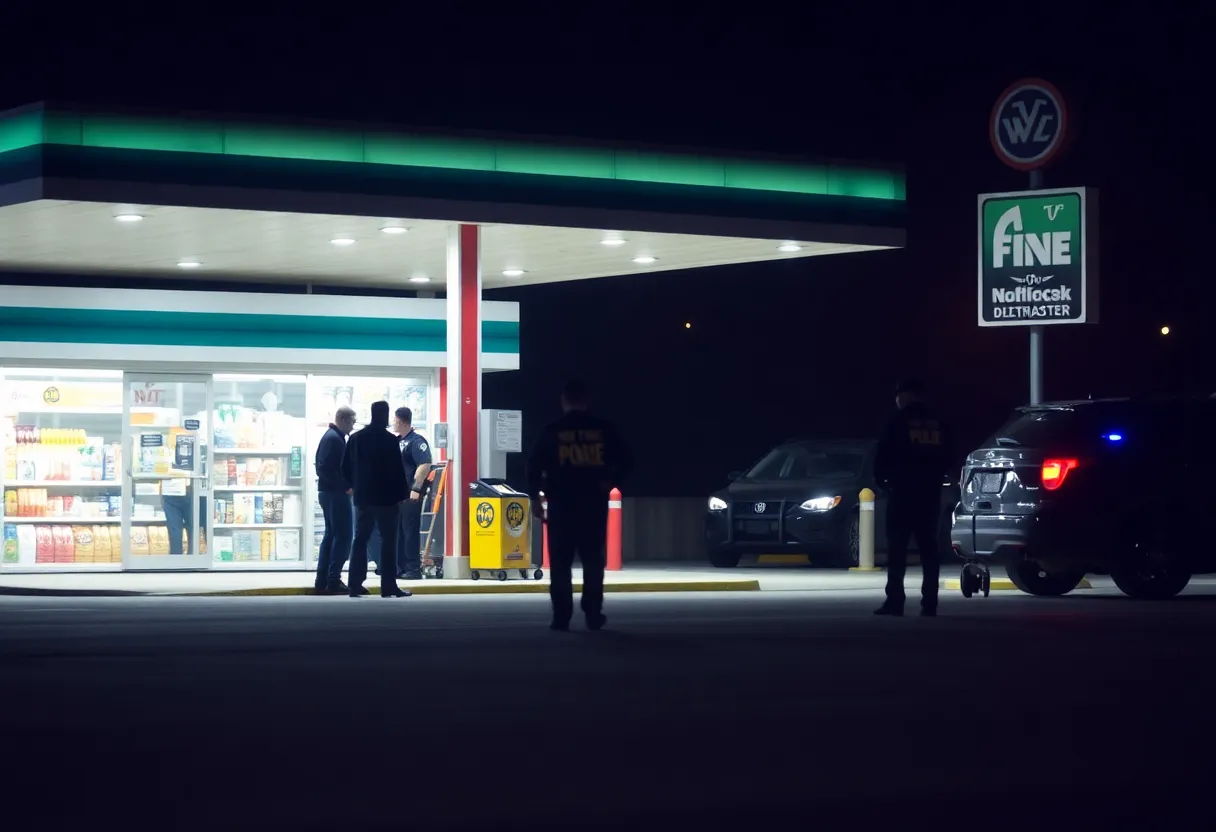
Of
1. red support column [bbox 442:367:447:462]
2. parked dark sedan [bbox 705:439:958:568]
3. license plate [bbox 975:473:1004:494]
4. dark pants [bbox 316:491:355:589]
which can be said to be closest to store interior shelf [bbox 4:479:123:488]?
red support column [bbox 442:367:447:462]

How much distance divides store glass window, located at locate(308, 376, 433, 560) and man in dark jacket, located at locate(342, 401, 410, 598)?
240 inches

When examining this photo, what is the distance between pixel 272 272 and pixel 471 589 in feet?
26.3

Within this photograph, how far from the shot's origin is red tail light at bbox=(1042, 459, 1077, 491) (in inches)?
748

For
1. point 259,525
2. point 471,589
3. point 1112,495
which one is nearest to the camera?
point 1112,495

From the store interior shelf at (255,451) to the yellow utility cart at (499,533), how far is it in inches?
157

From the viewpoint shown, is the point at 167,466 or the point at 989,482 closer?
the point at 989,482

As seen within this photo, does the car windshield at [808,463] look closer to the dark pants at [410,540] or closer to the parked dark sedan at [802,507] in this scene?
the parked dark sedan at [802,507]

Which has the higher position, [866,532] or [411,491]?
[411,491]

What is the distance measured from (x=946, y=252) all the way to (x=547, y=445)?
7381 centimetres

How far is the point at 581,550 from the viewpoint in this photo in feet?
50.4

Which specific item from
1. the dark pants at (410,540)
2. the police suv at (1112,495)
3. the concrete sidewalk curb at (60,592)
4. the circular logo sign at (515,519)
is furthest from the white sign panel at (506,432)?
the police suv at (1112,495)

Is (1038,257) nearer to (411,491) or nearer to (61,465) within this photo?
(411,491)

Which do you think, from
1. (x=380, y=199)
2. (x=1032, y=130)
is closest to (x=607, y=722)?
(x=380, y=199)

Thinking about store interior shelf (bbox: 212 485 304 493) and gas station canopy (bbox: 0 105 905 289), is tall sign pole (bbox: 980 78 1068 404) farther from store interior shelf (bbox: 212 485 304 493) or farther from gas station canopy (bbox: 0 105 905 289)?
store interior shelf (bbox: 212 485 304 493)
